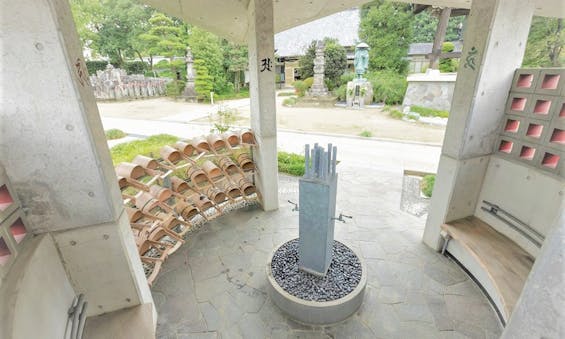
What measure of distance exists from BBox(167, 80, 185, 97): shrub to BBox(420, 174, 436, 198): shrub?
24014 millimetres

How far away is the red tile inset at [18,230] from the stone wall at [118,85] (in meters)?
25.5

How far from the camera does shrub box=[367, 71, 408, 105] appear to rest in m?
20.7

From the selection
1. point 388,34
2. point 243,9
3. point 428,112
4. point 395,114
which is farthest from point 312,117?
point 243,9

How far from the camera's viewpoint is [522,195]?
3.54m

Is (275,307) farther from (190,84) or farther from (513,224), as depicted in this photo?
(190,84)

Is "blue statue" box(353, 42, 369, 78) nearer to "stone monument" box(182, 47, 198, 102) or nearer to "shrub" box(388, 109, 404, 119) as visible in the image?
"shrub" box(388, 109, 404, 119)

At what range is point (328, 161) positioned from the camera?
3.23 metres

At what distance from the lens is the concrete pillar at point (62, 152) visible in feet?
6.28

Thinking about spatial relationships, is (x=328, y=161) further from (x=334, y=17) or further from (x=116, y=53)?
(x=334, y=17)

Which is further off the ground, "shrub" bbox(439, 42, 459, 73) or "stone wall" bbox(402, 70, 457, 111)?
"shrub" bbox(439, 42, 459, 73)

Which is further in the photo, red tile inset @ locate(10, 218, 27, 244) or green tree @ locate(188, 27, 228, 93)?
green tree @ locate(188, 27, 228, 93)

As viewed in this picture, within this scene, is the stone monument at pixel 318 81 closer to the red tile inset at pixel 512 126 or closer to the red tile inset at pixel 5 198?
the red tile inset at pixel 512 126

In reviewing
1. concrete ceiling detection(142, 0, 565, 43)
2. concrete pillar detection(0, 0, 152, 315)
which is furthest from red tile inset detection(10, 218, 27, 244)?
concrete ceiling detection(142, 0, 565, 43)

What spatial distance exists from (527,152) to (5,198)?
5.65m
